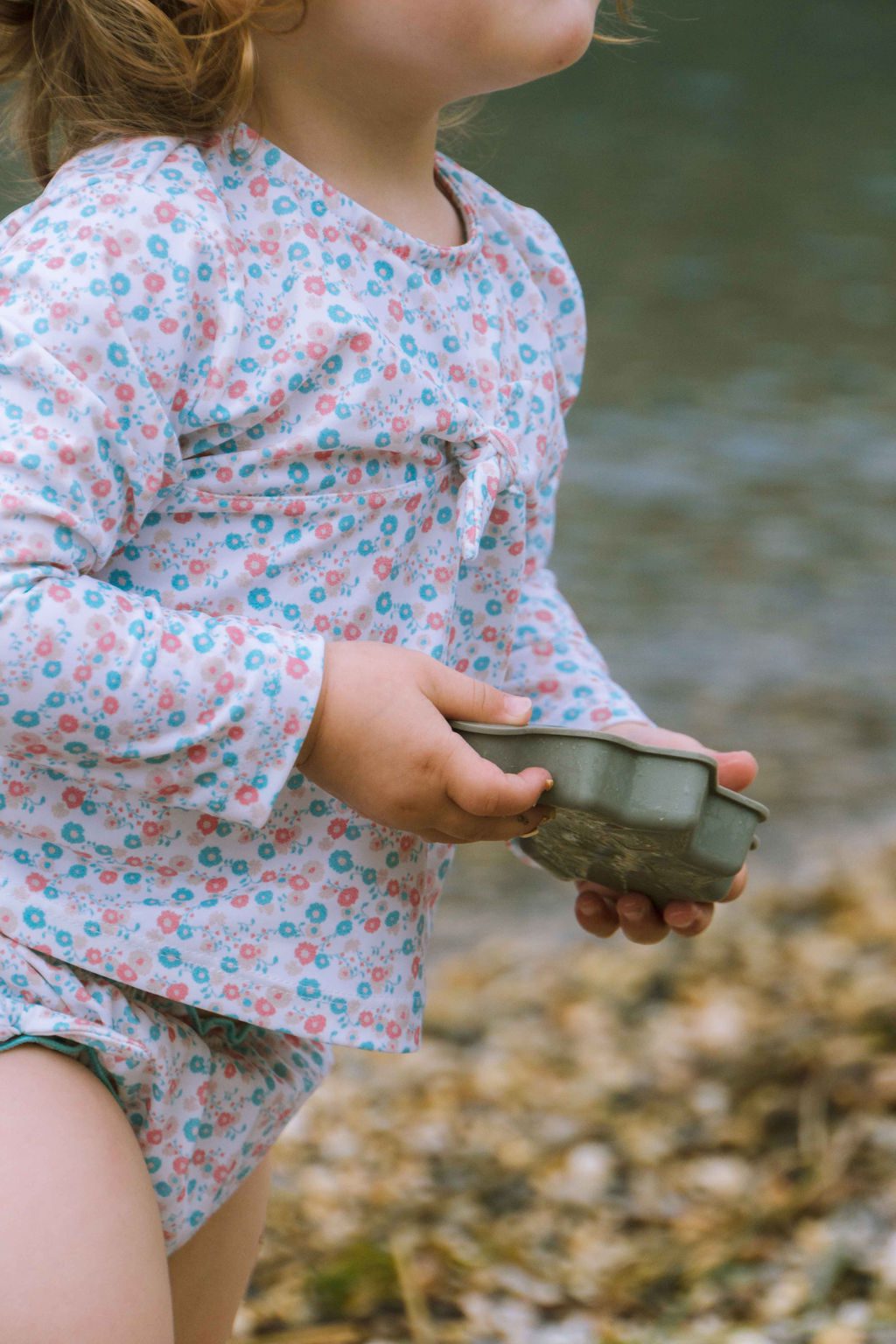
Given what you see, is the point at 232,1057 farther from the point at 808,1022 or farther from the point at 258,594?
the point at 808,1022

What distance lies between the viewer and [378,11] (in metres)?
0.98

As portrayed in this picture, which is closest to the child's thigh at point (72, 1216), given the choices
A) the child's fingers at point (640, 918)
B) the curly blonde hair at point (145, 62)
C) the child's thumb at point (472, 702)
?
the child's thumb at point (472, 702)

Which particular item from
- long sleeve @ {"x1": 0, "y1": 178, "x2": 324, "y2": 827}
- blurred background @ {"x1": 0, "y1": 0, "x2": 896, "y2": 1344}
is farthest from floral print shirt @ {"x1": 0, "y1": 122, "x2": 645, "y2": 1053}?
blurred background @ {"x1": 0, "y1": 0, "x2": 896, "y2": 1344}

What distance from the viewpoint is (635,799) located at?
3.05 feet

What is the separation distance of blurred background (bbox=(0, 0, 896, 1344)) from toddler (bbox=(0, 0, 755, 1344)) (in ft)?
1.20

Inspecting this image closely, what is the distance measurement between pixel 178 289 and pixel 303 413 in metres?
0.12

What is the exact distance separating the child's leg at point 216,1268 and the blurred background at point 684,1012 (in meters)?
0.48

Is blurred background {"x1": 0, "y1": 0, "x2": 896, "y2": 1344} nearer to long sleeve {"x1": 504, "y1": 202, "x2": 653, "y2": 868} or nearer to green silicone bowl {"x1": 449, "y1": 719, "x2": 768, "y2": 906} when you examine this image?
long sleeve {"x1": 504, "y1": 202, "x2": 653, "y2": 868}

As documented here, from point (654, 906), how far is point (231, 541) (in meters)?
0.46

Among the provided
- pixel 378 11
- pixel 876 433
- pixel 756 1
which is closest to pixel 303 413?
pixel 378 11

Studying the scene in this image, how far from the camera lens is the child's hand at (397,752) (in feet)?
3.08

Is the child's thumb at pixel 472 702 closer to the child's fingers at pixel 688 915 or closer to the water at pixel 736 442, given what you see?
the child's fingers at pixel 688 915

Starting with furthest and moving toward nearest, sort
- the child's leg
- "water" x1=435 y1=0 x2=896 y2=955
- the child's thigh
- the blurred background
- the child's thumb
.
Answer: "water" x1=435 y1=0 x2=896 y2=955
the blurred background
the child's leg
the child's thumb
the child's thigh

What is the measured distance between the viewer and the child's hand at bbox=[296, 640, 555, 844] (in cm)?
94
